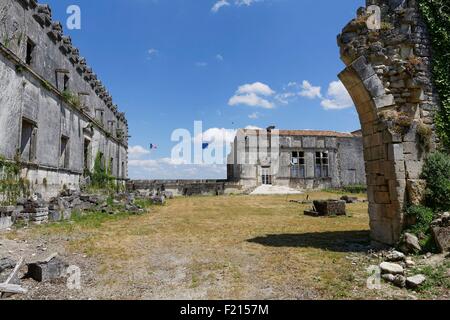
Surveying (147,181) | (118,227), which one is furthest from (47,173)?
(147,181)

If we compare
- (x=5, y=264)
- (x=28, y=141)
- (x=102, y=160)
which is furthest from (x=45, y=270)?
(x=102, y=160)

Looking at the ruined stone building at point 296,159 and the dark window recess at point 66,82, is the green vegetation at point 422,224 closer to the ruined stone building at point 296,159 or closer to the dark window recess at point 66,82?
the dark window recess at point 66,82

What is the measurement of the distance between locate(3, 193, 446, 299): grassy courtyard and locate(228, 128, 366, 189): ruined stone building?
2371 cm

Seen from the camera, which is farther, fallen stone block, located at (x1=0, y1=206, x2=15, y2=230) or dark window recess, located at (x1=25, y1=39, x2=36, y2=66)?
dark window recess, located at (x1=25, y1=39, x2=36, y2=66)

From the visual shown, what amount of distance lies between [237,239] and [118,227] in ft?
13.9

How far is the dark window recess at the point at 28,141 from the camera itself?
11.7 metres

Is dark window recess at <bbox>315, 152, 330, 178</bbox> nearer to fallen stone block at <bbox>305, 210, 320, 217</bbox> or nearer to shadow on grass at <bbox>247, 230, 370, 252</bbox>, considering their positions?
fallen stone block at <bbox>305, 210, 320, 217</bbox>

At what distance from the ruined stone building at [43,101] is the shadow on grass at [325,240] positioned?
889cm

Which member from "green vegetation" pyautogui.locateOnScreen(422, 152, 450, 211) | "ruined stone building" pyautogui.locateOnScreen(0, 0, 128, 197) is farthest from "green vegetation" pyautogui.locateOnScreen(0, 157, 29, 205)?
"green vegetation" pyautogui.locateOnScreen(422, 152, 450, 211)

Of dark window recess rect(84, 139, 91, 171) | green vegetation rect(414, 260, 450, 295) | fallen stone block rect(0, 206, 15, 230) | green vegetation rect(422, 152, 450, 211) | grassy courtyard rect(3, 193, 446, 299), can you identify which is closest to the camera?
green vegetation rect(414, 260, 450, 295)

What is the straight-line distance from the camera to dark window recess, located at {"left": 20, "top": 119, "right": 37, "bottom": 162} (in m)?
11.7

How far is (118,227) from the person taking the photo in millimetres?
9680

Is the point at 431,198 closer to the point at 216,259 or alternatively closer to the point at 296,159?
the point at 216,259
